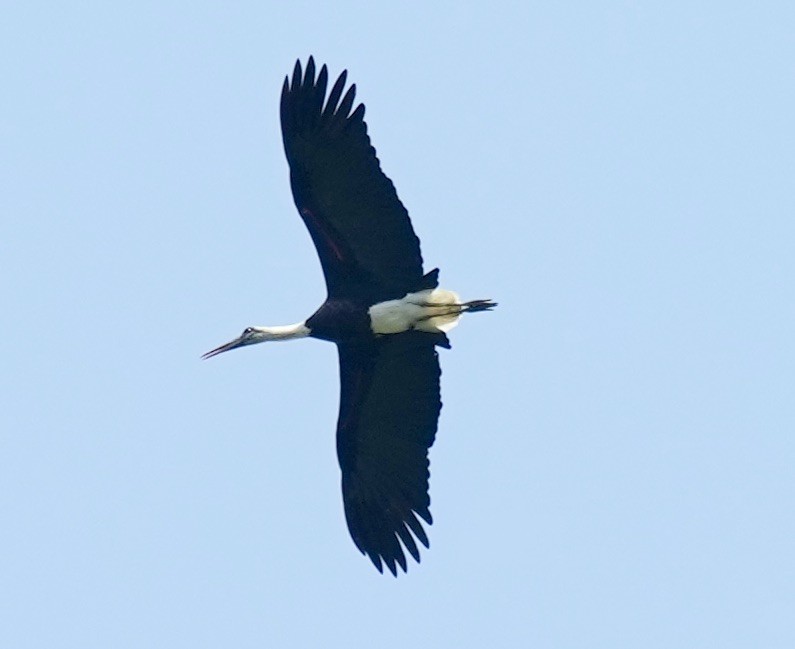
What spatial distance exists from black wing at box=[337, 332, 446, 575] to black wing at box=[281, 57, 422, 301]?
91 cm

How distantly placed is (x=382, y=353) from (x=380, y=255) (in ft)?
4.00

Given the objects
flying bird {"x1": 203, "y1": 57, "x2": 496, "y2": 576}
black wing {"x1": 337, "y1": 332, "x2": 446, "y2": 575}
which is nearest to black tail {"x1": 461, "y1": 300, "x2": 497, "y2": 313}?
flying bird {"x1": 203, "y1": 57, "x2": 496, "y2": 576}

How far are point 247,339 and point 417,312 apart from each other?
218 centimetres

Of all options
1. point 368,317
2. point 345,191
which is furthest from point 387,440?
point 345,191

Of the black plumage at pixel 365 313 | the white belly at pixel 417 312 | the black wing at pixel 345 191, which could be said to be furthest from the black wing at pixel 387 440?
the black wing at pixel 345 191

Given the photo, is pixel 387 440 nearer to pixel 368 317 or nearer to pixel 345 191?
pixel 368 317

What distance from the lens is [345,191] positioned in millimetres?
18297

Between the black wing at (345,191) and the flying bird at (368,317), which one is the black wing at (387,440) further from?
the black wing at (345,191)

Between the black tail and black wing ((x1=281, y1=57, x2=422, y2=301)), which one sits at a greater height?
black wing ((x1=281, y1=57, x2=422, y2=301))

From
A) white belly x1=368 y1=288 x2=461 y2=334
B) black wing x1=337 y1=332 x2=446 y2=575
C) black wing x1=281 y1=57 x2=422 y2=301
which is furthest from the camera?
black wing x1=337 y1=332 x2=446 y2=575

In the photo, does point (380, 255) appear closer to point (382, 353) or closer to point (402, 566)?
point (382, 353)

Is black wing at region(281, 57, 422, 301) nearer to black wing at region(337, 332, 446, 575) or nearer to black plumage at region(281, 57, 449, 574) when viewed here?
black plumage at region(281, 57, 449, 574)

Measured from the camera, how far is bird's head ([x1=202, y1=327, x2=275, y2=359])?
1967cm

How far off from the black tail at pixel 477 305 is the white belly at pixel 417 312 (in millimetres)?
84
